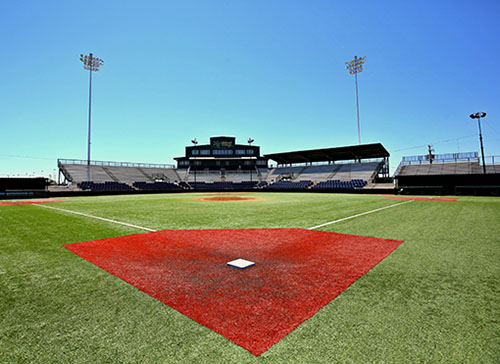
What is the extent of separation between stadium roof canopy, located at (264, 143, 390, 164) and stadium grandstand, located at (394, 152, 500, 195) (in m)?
5.47

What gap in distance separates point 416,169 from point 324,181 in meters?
14.9

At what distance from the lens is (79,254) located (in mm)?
5637

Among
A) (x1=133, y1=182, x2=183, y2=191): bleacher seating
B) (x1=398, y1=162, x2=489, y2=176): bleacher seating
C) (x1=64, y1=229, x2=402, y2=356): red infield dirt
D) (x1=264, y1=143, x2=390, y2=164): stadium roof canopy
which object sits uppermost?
(x1=264, y1=143, x2=390, y2=164): stadium roof canopy

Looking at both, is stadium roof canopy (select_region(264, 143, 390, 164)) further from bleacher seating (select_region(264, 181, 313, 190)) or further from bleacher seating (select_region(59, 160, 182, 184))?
bleacher seating (select_region(59, 160, 182, 184))

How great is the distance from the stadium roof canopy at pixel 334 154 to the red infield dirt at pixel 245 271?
3936 centimetres

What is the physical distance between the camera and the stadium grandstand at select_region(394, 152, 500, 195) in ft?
90.0

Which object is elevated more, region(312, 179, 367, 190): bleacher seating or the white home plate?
region(312, 179, 367, 190): bleacher seating

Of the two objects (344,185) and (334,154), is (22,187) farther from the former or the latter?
(334,154)

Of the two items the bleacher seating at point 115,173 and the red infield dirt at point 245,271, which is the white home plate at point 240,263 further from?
the bleacher seating at point 115,173

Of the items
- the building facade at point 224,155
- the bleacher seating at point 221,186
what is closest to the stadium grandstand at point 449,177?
the bleacher seating at point 221,186

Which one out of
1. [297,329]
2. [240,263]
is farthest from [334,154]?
[297,329]

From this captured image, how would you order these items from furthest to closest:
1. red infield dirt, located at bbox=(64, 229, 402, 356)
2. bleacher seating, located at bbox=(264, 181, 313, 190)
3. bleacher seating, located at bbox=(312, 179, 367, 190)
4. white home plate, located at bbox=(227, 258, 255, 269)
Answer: bleacher seating, located at bbox=(264, 181, 313, 190) → bleacher seating, located at bbox=(312, 179, 367, 190) → white home plate, located at bbox=(227, 258, 255, 269) → red infield dirt, located at bbox=(64, 229, 402, 356)

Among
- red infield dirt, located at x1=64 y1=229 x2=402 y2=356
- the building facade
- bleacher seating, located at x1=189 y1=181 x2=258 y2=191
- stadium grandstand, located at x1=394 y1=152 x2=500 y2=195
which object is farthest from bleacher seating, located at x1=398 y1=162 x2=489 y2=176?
red infield dirt, located at x1=64 y1=229 x2=402 y2=356

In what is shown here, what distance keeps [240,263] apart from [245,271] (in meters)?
0.46
